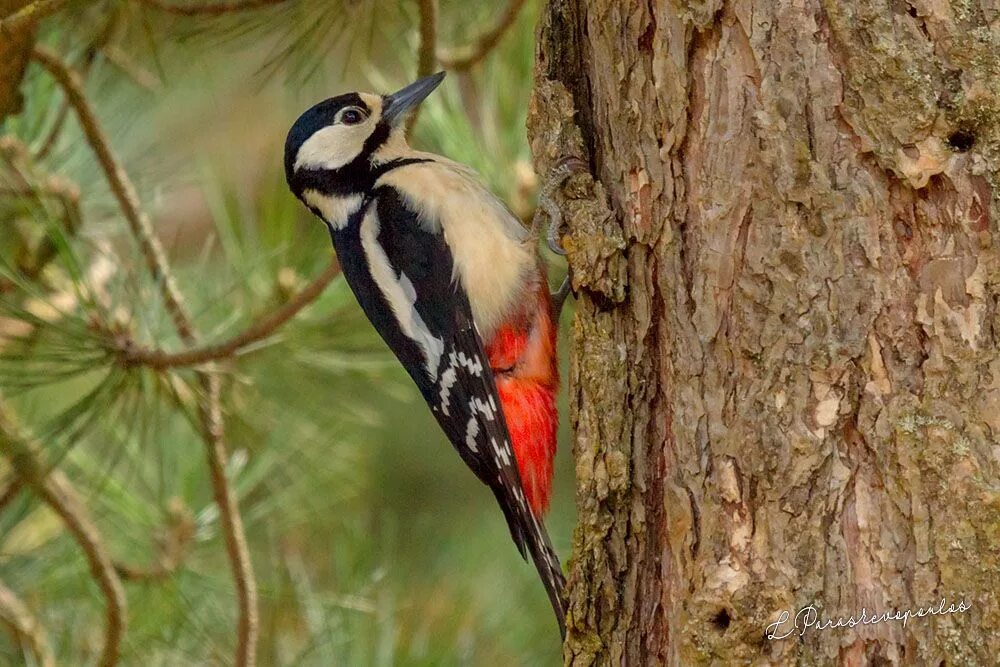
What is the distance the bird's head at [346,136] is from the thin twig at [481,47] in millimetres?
196

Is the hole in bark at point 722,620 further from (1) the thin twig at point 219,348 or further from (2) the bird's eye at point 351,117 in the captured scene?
(2) the bird's eye at point 351,117

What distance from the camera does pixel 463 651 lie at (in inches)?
114

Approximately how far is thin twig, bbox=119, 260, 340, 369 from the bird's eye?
1.33 feet

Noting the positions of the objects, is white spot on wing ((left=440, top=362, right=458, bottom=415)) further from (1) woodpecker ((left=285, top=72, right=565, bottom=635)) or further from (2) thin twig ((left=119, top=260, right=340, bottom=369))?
(2) thin twig ((left=119, top=260, right=340, bottom=369))

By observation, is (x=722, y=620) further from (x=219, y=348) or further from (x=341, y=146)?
(x=341, y=146)

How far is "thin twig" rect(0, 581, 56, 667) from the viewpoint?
2.62 metres

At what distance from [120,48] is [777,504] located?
218 cm

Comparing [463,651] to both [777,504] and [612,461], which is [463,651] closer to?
[612,461]

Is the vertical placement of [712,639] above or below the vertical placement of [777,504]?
below

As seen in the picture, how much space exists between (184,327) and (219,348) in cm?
23

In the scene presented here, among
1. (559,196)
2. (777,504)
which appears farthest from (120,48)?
(777,504)

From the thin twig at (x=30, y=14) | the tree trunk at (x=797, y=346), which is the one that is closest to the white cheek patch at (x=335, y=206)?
the thin twig at (x=30, y=14)

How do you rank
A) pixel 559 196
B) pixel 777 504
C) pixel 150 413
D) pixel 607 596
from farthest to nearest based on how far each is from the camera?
pixel 150 413 → pixel 559 196 → pixel 607 596 → pixel 777 504

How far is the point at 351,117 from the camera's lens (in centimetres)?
252
